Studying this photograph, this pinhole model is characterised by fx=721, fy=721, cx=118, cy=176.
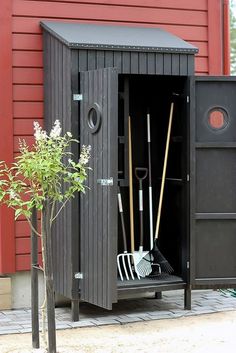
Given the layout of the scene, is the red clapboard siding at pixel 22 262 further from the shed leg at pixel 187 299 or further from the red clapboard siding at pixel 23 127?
the shed leg at pixel 187 299

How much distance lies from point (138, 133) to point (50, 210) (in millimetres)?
2342

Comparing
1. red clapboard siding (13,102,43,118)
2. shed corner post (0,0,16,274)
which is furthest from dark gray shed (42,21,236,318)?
shed corner post (0,0,16,274)

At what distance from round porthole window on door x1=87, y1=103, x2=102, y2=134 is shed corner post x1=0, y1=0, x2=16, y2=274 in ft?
3.13

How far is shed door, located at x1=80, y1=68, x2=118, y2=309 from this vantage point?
5.88 m

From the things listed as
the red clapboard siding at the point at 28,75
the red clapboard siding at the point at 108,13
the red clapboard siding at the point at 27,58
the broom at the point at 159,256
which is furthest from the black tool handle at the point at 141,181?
the red clapboard siding at the point at 108,13

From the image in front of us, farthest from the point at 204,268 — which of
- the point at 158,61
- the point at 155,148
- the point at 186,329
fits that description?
the point at 158,61

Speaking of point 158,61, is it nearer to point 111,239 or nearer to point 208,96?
point 208,96

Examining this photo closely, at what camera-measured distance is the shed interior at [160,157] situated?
21.8 ft

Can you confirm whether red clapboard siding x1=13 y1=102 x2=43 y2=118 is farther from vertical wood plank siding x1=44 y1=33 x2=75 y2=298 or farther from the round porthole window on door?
the round porthole window on door

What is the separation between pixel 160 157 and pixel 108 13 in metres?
1.52

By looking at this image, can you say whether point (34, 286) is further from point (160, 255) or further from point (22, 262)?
point (160, 255)

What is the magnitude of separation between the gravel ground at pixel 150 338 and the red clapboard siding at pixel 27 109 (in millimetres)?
2076

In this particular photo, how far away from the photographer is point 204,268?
6.51 meters

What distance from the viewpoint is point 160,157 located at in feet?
23.8
